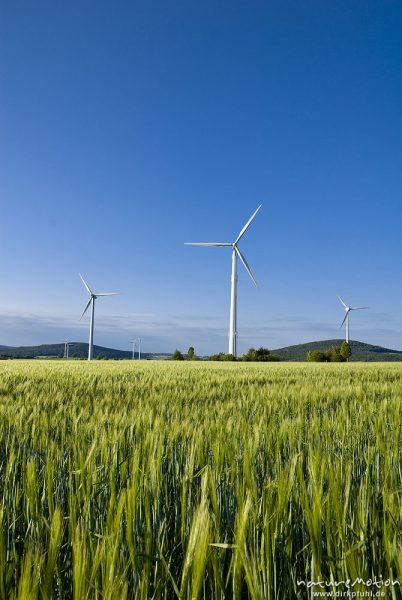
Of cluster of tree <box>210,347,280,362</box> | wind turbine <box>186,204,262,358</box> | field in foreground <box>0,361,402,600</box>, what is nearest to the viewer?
field in foreground <box>0,361,402,600</box>

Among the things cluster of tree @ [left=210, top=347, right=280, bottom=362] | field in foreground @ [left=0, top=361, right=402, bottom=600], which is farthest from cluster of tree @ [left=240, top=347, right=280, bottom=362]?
field in foreground @ [left=0, top=361, right=402, bottom=600]

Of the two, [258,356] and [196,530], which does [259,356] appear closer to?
[258,356]

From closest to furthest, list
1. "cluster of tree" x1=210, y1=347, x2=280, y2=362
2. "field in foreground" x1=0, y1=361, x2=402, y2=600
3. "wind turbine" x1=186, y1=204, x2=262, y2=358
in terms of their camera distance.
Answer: "field in foreground" x1=0, y1=361, x2=402, y2=600 → "wind turbine" x1=186, y1=204, x2=262, y2=358 → "cluster of tree" x1=210, y1=347, x2=280, y2=362

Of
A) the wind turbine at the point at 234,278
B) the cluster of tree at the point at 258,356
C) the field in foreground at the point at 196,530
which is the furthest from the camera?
the cluster of tree at the point at 258,356

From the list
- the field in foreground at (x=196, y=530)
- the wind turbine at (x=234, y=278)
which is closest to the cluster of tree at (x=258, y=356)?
the wind turbine at (x=234, y=278)

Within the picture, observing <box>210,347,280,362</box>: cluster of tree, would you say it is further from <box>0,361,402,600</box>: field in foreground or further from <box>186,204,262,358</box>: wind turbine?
<box>0,361,402,600</box>: field in foreground

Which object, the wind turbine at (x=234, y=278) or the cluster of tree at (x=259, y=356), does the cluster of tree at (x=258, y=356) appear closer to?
the cluster of tree at (x=259, y=356)

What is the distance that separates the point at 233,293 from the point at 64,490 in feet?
140

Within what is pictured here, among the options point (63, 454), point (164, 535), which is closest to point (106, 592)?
point (164, 535)

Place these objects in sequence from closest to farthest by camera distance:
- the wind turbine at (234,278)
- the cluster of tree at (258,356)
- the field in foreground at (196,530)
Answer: the field in foreground at (196,530) → the wind turbine at (234,278) → the cluster of tree at (258,356)

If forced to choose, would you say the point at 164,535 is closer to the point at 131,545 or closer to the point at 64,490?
the point at 131,545

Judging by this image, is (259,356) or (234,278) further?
(259,356)

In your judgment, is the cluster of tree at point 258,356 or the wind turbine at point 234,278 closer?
the wind turbine at point 234,278

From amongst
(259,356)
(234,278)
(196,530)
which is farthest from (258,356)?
(196,530)
